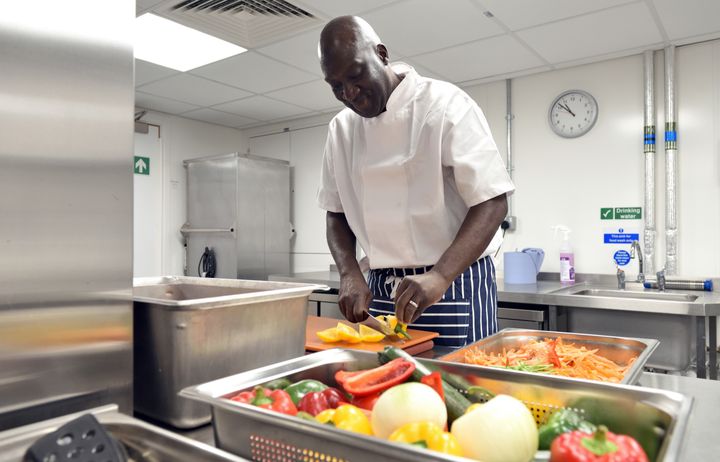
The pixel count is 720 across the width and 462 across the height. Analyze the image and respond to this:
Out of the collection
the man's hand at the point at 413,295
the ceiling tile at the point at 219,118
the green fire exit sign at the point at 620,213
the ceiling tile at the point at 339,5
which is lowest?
the man's hand at the point at 413,295

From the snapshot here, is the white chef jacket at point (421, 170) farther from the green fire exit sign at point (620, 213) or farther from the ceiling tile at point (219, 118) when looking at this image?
the ceiling tile at point (219, 118)

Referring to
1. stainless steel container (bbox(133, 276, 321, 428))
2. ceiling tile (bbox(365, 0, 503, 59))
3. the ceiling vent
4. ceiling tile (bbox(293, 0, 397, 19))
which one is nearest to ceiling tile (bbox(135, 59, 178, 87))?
the ceiling vent

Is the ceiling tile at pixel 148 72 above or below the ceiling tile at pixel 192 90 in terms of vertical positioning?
above

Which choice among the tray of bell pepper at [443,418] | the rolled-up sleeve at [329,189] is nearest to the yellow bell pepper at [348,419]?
the tray of bell pepper at [443,418]

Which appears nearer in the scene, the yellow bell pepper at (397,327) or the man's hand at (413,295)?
the man's hand at (413,295)

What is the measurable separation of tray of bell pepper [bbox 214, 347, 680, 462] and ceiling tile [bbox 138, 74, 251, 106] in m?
3.81

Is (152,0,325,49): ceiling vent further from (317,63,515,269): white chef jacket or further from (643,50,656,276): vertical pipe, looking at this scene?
(643,50,656,276): vertical pipe

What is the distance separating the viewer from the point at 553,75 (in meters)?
3.94

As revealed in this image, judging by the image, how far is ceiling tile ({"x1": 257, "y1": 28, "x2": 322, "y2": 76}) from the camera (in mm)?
3293

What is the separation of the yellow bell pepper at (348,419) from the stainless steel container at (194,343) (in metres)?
0.29

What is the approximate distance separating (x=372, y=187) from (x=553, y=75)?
116 inches

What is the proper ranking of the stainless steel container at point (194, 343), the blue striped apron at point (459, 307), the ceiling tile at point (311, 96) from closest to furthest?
the stainless steel container at point (194, 343) → the blue striped apron at point (459, 307) → the ceiling tile at point (311, 96)

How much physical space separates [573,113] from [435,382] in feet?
12.0

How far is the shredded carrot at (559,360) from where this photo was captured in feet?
3.73
